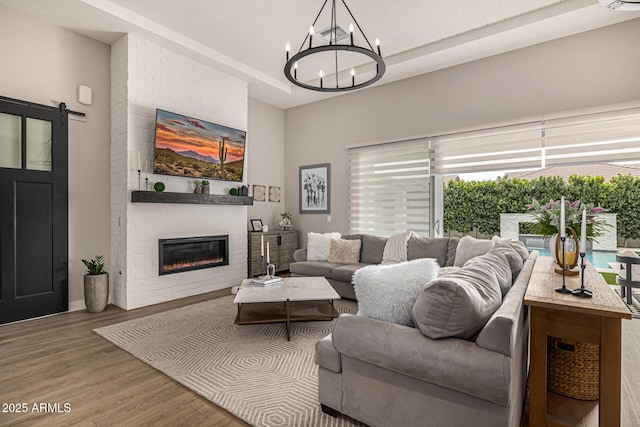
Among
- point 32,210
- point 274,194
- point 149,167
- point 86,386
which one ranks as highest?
point 149,167

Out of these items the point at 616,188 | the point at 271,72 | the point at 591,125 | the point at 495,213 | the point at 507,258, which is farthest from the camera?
the point at 495,213

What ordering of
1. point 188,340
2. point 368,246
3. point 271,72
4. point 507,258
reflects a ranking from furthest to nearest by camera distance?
point 271,72 < point 368,246 < point 188,340 < point 507,258

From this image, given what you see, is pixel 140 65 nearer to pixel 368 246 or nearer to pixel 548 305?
pixel 368 246

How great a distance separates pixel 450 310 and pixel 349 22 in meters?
3.50

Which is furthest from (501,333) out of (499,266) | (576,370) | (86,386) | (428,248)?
(428,248)

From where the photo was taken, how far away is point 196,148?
4473 mm

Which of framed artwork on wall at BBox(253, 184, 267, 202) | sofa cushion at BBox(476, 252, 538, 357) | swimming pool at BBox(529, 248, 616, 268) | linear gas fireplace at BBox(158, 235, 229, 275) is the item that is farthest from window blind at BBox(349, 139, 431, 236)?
sofa cushion at BBox(476, 252, 538, 357)

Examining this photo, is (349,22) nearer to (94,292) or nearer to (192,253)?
(192,253)

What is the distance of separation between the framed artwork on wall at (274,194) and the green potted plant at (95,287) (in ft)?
10.00

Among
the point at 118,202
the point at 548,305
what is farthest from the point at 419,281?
the point at 118,202

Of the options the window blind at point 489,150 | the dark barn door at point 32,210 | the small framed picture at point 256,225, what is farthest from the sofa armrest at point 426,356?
the small framed picture at point 256,225

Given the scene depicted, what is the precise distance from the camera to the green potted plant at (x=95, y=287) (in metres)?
3.73

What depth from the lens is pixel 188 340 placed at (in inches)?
116

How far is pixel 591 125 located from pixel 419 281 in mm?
3554
